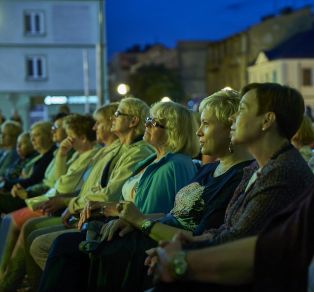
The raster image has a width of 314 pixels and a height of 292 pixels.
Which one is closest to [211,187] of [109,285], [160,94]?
[109,285]

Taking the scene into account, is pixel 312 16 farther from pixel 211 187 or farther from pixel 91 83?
pixel 211 187

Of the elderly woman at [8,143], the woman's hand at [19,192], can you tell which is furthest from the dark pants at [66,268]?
the elderly woman at [8,143]

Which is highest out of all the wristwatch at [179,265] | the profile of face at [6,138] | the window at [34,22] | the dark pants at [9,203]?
the window at [34,22]

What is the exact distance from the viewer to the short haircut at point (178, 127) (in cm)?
473

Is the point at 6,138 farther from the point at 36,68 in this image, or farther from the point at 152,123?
the point at 36,68

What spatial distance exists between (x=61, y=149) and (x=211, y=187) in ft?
11.5

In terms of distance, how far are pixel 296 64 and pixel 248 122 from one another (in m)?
45.1

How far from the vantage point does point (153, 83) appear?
54.8 meters

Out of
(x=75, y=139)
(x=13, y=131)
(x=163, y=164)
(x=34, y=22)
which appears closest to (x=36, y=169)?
(x=75, y=139)

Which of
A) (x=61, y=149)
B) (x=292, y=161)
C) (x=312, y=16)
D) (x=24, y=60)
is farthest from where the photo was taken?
(x=312, y=16)

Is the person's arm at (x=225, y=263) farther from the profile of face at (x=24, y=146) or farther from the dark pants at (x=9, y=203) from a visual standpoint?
the profile of face at (x=24, y=146)

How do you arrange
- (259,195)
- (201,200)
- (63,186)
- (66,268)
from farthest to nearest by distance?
(63,186)
(66,268)
(201,200)
(259,195)

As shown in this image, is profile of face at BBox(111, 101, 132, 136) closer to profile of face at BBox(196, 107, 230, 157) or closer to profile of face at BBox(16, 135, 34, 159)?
profile of face at BBox(196, 107, 230, 157)

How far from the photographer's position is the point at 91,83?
127 feet
